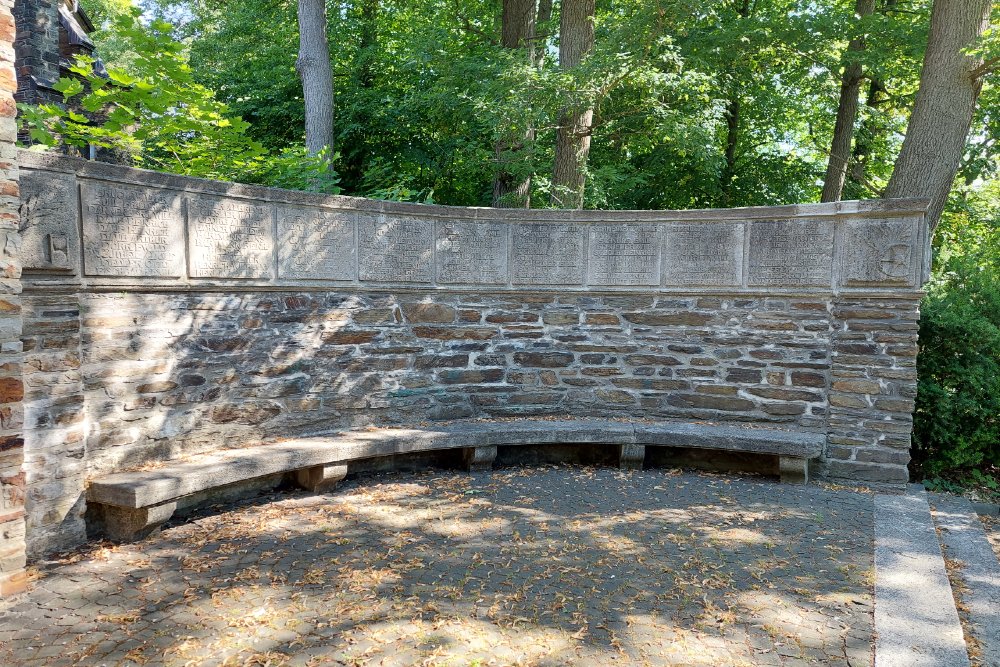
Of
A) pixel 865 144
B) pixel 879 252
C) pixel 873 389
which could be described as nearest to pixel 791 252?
pixel 879 252

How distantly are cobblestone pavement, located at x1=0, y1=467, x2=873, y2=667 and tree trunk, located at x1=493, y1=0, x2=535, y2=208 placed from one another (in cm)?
530

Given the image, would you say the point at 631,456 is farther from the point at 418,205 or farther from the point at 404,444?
the point at 418,205

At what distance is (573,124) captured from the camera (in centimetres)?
866

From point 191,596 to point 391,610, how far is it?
95cm

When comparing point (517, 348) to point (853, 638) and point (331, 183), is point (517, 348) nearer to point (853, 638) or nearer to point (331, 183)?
point (331, 183)

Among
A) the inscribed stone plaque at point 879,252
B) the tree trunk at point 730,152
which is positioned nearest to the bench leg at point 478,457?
the inscribed stone plaque at point 879,252

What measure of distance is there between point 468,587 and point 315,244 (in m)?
2.87

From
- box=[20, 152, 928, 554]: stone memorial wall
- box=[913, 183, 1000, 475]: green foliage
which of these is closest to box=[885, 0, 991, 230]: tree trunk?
box=[913, 183, 1000, 475]: green foliage

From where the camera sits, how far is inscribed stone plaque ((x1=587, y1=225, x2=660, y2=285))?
6.28 metres

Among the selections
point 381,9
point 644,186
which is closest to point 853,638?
point 644,186

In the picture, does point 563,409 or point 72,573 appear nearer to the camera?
point 72,573

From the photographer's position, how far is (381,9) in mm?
13438

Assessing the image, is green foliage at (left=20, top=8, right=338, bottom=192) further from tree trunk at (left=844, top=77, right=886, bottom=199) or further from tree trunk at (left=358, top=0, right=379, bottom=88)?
tree trunk at (left=844, top=77, right=886, bottom=199)

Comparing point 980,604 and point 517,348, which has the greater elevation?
point 517,348
